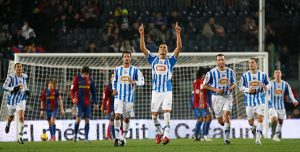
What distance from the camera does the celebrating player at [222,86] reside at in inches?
772

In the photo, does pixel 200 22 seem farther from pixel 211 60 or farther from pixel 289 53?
pixel 211 60

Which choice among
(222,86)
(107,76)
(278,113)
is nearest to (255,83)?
(222,86)

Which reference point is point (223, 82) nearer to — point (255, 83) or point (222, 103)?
point (222, 103)

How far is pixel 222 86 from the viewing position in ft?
64.6

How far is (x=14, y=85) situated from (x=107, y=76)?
20.9 feet

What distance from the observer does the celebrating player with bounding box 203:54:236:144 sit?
1961 centimetres

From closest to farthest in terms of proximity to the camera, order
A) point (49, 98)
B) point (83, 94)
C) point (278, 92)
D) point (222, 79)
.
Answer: point (222, 79)
point (83, 94)
point (278, 92)
point (49, 98)

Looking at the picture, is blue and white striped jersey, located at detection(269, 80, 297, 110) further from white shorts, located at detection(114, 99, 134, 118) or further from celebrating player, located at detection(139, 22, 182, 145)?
celebrating player, located at detection(139, 22, 182, 145)

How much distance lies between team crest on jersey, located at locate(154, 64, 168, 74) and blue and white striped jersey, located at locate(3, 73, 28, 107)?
15.0 ft

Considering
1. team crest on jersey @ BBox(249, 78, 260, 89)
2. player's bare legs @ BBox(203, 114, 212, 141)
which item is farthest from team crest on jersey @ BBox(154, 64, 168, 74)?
player's bare legs @ BBox(203, 114, 212, 141)

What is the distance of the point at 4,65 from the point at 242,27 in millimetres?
10402

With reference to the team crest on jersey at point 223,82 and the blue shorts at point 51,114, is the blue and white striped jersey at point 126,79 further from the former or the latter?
the blue shorts at point 51,114

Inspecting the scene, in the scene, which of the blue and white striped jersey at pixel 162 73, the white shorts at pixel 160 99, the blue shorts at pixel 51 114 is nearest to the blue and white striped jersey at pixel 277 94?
the blue and white striped jersey at pixel 162 73

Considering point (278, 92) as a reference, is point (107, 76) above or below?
above
